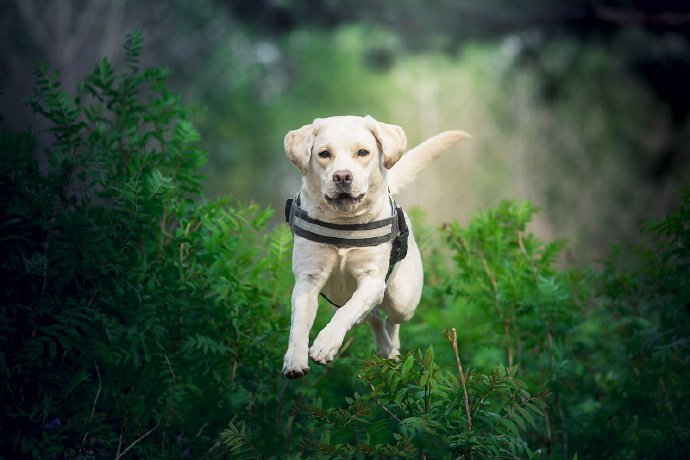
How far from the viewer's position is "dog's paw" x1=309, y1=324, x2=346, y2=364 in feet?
12.2

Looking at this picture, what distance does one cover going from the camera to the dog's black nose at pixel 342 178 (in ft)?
12.7

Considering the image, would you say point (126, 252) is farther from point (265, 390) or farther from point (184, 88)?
point (184, 88)

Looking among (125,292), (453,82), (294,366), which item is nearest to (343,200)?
(294,366)

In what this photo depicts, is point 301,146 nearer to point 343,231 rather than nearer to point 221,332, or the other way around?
point 343,231

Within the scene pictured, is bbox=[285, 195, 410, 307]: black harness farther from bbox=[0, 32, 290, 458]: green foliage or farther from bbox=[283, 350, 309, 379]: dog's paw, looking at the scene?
bbox=[0, 32, 290, 458]: green foliage

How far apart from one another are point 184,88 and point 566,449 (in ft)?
97.8

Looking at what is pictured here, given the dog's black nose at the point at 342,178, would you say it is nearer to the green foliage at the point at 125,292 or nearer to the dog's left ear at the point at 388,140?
the dog's left ear at the point at 388,140

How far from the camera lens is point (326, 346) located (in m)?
3.75

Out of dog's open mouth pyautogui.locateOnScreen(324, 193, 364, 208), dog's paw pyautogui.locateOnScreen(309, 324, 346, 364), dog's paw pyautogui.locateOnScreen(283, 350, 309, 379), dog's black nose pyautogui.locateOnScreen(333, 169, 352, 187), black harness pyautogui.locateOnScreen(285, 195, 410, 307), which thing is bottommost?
dog's paw pyautogui.locateOnScreen(283, 350, 309, 379)

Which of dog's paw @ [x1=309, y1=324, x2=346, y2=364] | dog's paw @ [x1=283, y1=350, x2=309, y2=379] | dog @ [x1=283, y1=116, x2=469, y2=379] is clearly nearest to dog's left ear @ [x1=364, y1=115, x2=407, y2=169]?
dog @ [x1=283, y1=116, x2=469, y2=379]

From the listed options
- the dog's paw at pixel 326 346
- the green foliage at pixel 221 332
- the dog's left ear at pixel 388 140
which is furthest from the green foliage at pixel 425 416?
the dog's left ear at pixel 388 140

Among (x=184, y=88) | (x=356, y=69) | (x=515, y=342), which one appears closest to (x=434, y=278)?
(x=515, y=342)

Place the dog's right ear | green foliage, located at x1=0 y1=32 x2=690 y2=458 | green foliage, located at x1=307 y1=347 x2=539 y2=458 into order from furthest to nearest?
the dog's right ear < green foliage, located at x1=0 y1=32 x2=690 y2=458 < green foliage, located at x1=307 y1=347 x2=539 y2=458

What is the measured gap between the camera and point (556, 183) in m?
24.6
